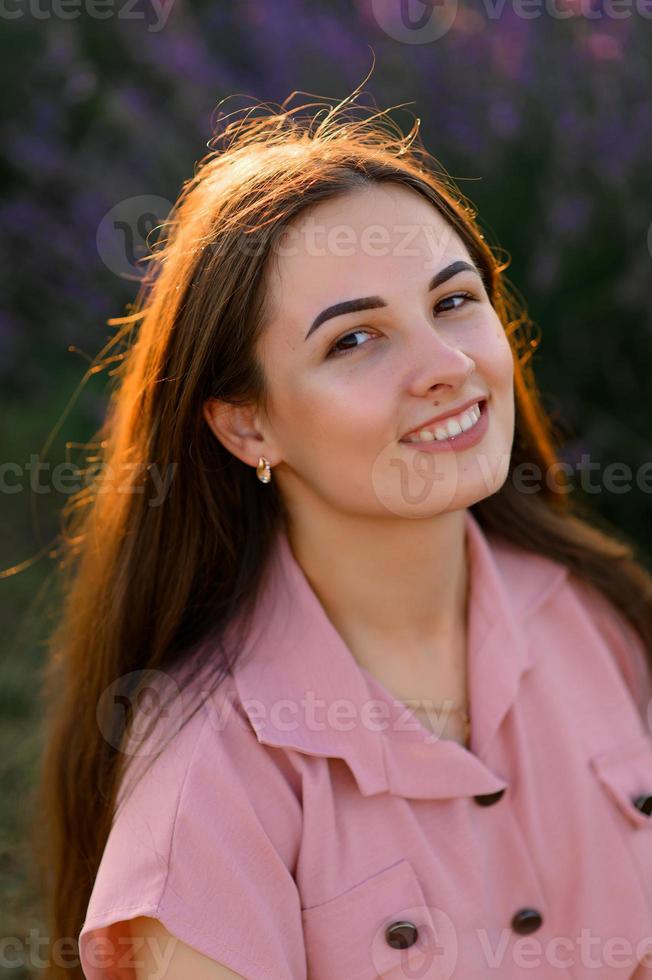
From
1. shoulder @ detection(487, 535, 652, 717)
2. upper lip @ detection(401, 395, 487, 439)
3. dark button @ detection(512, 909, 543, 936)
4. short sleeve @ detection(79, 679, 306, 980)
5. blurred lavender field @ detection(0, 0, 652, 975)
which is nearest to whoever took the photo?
short sleeve @ detection(79, 679, 306, 980)

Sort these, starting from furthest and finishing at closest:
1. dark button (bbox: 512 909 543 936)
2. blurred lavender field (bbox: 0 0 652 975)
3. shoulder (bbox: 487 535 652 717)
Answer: blurred lavender field (bbox: 0 0 652 975) → shoulder (bbox: 487 535 652 717) → dark button (bbox: 512 909 543 936)

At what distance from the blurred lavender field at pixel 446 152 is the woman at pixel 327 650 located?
110cm

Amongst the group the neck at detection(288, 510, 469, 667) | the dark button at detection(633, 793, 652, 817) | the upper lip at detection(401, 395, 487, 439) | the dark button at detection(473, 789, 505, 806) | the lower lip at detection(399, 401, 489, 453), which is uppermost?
the upper lip at detection(401, 395, 487, 439)

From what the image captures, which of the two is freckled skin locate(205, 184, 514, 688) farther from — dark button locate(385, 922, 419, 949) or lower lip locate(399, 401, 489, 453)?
dark button locate(385, 922, 419, 949)

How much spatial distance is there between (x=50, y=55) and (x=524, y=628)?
2630 mm

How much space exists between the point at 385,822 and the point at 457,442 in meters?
0.63

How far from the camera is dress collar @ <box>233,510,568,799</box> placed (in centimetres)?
170

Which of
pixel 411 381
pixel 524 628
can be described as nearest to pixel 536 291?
pixel 524 628

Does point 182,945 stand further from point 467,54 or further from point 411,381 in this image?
point 467,54

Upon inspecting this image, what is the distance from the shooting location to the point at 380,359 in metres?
1.62

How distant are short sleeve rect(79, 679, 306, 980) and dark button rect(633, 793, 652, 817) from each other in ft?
2.08

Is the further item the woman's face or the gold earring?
the gold earring

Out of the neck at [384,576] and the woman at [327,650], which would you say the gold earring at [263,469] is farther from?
the neck at [384,576]

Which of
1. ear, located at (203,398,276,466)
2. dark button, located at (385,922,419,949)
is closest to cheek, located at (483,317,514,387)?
ear, located at (203,398,276,466)
